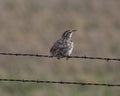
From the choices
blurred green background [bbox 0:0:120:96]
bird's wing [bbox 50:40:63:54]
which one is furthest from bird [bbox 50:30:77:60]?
blurred green background [bbox 0:0:120:96]

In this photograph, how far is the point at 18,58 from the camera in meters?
25.6

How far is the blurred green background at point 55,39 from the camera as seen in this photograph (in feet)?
76.0

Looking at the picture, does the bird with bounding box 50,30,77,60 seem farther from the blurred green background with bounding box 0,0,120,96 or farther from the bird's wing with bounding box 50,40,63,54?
the blurred green background with bounding box 0,0,120,96

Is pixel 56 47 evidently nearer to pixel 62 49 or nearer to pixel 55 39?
pixel 62 49

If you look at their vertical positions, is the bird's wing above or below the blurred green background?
below

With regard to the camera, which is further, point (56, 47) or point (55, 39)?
point (55, 39)

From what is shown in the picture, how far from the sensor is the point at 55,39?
28297 mm

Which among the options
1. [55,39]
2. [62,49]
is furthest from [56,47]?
[55,39]

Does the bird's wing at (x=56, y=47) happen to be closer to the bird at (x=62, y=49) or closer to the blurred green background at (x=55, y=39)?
the bird at (x=62, y=49)

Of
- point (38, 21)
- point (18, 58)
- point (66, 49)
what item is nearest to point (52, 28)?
point (38, 21)

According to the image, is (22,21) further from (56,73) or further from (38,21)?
(56,73)

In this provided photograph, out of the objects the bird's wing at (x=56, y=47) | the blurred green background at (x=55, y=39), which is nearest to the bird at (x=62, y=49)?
the bird's wing at (x=56, y=47)

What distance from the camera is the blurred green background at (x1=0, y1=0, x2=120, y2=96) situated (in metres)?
23.2

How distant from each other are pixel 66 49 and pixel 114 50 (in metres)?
12.6
